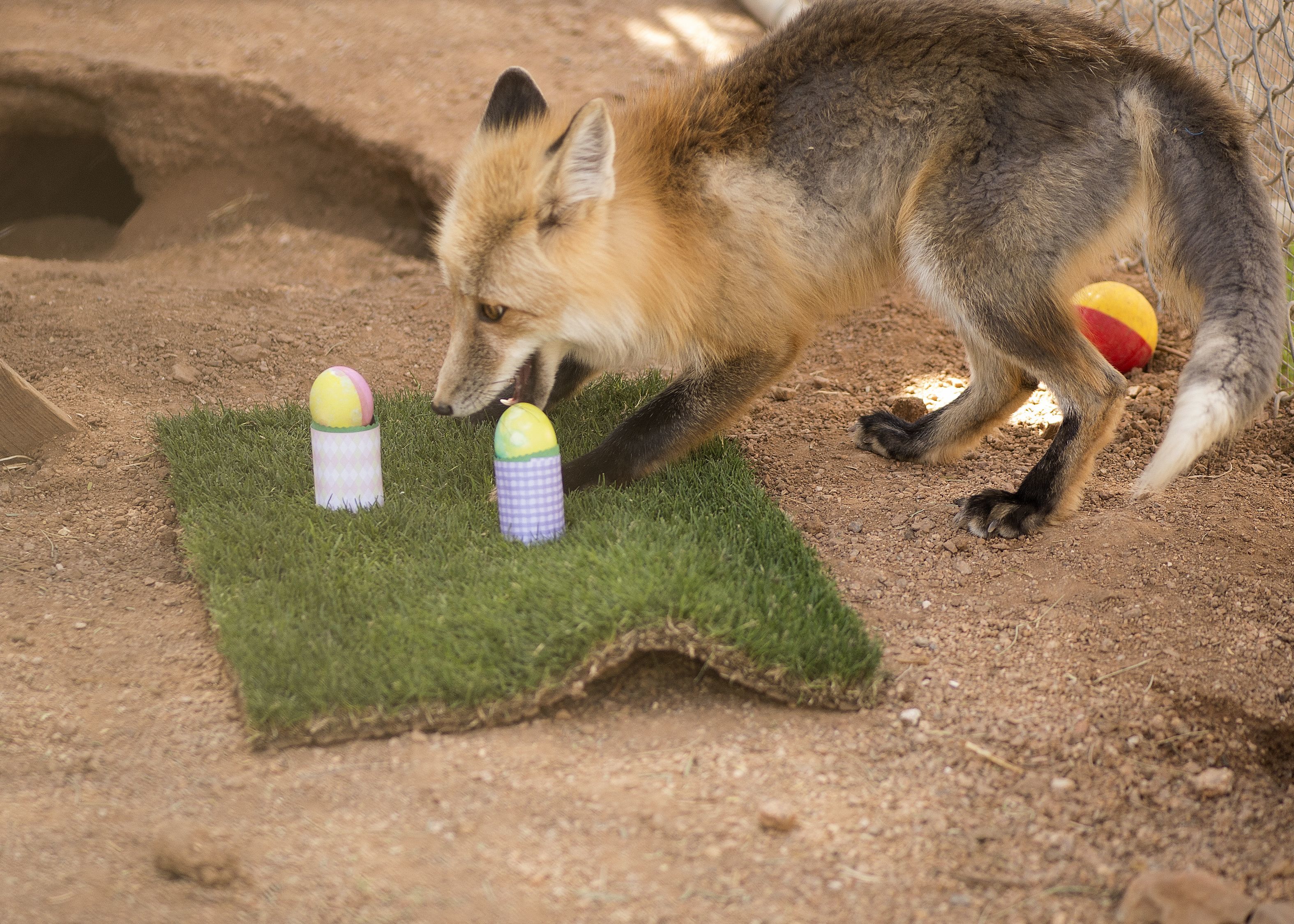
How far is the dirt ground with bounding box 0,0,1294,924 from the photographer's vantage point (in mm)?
1896

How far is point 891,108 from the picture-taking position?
10.1 feet

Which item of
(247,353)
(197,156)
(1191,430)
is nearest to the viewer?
(1191,430)

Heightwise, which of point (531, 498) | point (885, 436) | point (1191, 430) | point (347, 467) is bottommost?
point (347, 467)

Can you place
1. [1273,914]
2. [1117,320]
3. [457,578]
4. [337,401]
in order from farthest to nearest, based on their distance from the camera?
[1117,320] → [337,401] → [457,578] → [1273,914]

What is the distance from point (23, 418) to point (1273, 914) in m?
3.73

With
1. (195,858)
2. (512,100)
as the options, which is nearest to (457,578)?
(195,858)

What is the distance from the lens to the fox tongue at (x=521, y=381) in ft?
10.6

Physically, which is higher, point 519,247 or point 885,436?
point 519,247

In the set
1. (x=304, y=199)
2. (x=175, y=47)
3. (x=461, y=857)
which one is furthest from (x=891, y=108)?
(x=175, y=47)

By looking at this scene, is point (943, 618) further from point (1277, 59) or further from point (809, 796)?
point (1277, 59)

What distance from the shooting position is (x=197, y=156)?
5859 mm

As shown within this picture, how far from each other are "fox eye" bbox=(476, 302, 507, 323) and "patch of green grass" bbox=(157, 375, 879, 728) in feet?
1.82

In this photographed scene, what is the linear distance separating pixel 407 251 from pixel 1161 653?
444 centimetres

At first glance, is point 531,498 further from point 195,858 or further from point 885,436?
point 885,436
